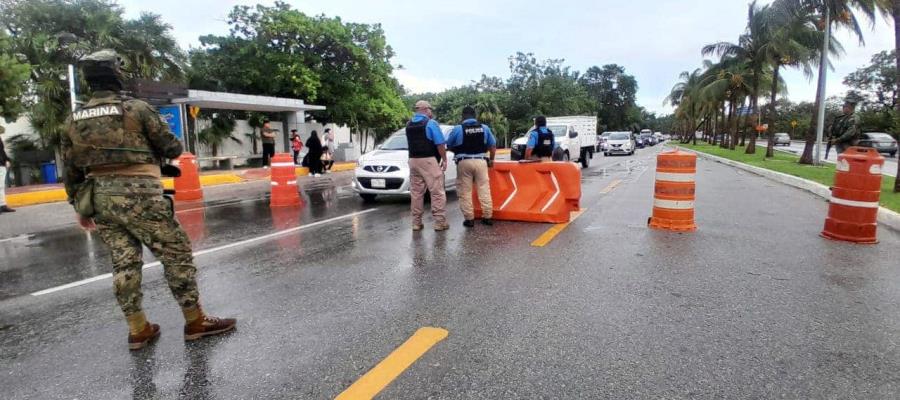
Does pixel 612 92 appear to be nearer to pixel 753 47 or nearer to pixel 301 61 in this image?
pixel 753 47

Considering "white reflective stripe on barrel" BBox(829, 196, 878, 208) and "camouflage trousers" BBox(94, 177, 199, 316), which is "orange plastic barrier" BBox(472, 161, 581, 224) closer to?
"white reflective stripe on barrel" BBox(829, 196, 878, 208)

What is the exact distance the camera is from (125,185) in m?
3.39

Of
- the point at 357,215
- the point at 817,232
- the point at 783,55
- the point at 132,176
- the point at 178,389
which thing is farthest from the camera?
the point at 783,55

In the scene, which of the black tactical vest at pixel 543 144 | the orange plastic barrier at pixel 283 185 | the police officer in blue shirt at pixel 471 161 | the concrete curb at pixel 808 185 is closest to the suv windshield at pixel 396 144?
the orange plastic barrier at pixel 283 185

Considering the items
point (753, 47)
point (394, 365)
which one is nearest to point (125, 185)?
point (394, 365)

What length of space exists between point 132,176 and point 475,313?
2.50 metres

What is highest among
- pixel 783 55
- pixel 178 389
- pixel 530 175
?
pixel 783 55

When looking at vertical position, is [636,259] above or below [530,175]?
below

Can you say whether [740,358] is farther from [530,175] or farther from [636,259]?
[530,175]

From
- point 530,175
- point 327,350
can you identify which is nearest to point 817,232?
point 530,175

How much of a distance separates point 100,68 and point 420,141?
4208mm

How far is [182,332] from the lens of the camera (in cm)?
377

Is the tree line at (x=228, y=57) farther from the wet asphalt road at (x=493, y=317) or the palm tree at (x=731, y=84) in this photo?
the palm tree at (x=731, y=84)

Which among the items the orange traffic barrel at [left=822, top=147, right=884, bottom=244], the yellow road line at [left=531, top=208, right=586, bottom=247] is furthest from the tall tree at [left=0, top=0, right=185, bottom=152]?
the orange traffic barrel at [left=822, top=147, right=884, bottom=244]
